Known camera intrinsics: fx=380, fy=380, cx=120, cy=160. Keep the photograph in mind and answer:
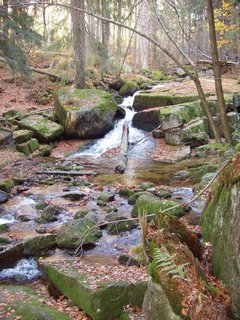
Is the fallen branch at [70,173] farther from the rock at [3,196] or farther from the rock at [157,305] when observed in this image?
the rock at [157,305]

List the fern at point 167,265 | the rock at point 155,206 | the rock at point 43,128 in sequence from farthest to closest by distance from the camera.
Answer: the rock at point 43,128, the rock at point 155,206, the fern at point 167,265

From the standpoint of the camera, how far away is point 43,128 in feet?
53.0

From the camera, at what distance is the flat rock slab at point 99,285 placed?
5.01 metres

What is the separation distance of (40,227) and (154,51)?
3415 centimetres

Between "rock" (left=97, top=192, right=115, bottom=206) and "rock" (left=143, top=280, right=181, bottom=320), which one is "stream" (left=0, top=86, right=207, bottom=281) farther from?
"rock" (left=143, top=280, right=181, bottom=320)

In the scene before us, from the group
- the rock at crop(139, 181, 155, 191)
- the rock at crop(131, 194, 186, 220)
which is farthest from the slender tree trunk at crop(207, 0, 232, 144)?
the rock at crop(139, 181, 155, 191)

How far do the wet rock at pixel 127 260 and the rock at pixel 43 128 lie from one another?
10458mm

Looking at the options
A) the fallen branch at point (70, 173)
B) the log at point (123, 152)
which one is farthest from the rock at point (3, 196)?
the log at point (123, 152)

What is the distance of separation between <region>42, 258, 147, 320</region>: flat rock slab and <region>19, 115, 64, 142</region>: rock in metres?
10.3

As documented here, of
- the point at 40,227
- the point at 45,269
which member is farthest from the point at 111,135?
the point at 45,269

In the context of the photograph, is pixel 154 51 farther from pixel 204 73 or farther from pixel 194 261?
pixel 194 261

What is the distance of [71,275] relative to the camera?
5.72 meters

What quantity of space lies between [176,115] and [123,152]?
297cm

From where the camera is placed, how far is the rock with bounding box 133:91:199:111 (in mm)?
18328
